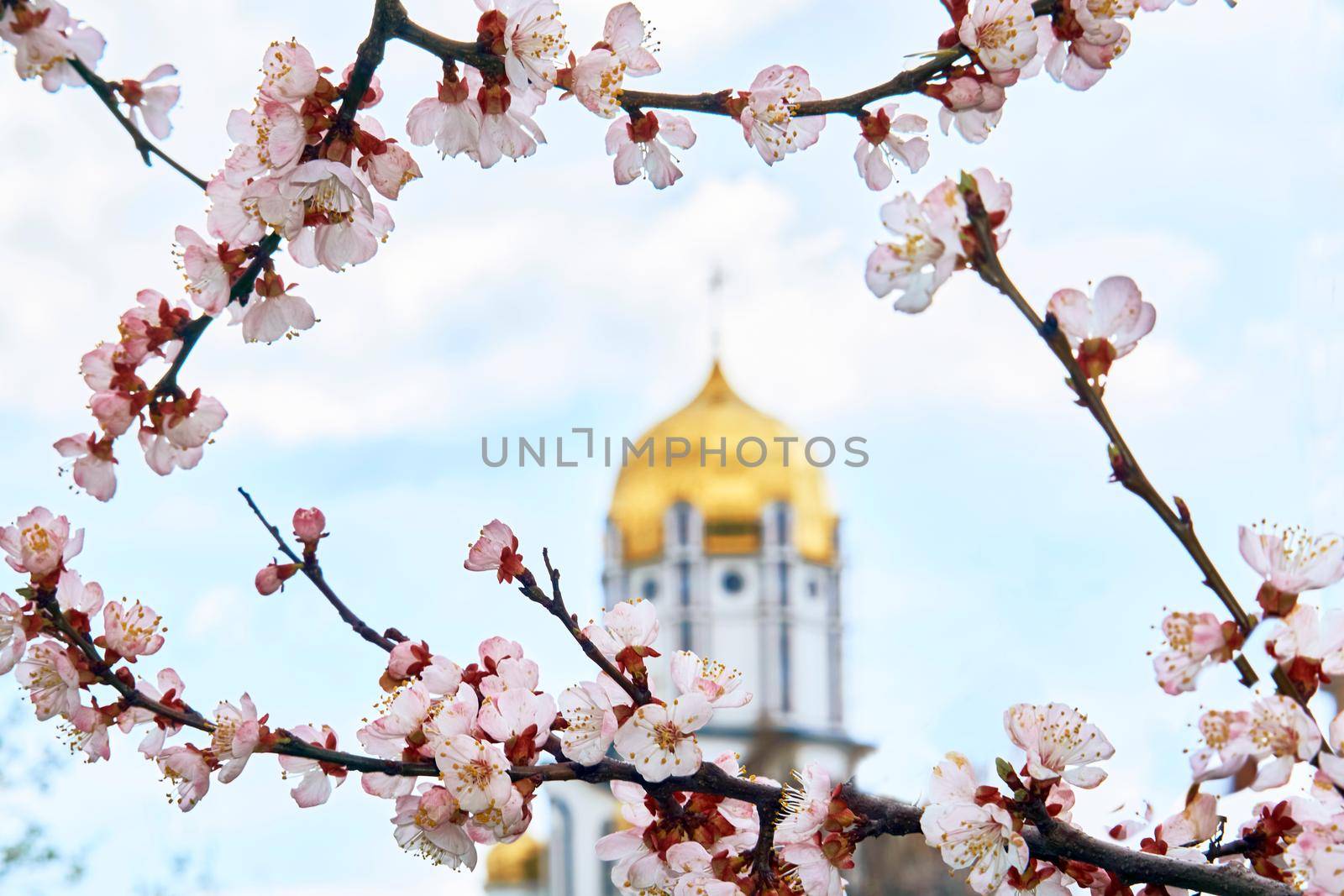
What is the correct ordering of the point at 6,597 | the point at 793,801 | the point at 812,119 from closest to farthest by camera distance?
the point at 793,801 → the point at 6,597 → the point at 812,119

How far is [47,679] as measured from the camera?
4.93 ft

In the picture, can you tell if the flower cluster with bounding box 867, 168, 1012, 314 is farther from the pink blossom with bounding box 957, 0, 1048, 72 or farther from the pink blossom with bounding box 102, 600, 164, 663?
the pink blossom with bounding box 102, 600, 164, 663

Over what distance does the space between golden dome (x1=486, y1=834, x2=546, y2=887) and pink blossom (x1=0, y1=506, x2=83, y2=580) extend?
26.1 metres

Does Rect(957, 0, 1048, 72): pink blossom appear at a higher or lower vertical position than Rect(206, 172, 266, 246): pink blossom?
higher

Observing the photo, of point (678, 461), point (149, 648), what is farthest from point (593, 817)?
point (149, 648)

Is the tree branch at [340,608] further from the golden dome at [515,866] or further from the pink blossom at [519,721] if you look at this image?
the golden dome at [515,866]

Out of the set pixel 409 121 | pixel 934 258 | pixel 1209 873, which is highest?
pixel 409 121

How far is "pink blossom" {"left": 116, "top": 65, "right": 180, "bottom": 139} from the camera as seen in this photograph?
146 cm

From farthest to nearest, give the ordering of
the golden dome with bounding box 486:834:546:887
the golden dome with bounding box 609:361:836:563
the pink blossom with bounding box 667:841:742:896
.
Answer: the golden dome with bounding box 609:361:836:563 < the golden dome with bounding box 486:834:546:887 < the pink blossom with bounding box 667:841:742:896

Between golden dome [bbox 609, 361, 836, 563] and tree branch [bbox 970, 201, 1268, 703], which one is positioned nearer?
tree branch [bbox 970, 201, 1268, 703]

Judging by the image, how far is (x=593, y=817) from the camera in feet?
88.5

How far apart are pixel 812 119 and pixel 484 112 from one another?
0.34 meters

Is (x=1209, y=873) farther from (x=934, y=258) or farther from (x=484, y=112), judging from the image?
(x=484, y=112)

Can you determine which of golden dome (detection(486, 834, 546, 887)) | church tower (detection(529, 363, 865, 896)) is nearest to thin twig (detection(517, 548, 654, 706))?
church tower (detection(529, 363, 865, 896))
